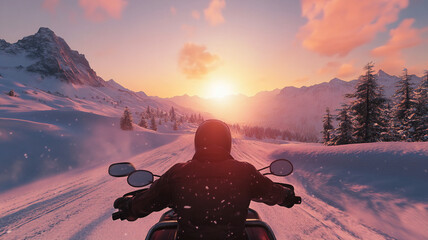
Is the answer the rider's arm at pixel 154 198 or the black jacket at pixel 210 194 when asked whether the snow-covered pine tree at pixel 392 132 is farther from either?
the rider's arm at pixel 154 198

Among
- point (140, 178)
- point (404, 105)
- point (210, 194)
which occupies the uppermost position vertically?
point (404, 105)

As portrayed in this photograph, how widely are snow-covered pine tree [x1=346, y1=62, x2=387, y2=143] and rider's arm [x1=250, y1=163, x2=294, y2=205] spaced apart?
23.5m

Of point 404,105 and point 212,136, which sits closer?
point 212,136

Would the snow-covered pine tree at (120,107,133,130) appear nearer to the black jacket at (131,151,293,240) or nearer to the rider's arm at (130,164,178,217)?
the rider's arm at (130,164,178,217)

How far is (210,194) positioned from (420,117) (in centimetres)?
2820

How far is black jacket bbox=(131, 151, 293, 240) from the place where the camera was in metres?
1.57

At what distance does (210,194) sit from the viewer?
1573 millimetres

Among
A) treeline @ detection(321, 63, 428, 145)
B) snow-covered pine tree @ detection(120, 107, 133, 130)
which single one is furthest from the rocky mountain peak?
treeline @ detection(321, 63, 428, 145)

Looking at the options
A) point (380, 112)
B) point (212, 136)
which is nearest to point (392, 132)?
point (380, 112)

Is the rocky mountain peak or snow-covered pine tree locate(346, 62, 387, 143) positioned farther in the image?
the rocky mountain peak

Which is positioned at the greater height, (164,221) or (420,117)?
(420,117)

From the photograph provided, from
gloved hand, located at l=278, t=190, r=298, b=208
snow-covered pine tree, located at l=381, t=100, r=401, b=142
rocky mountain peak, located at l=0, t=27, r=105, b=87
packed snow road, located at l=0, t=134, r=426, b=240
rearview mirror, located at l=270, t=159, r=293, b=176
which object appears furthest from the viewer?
rocky mountain peak, located at l=0, t=27, r=105, b=87

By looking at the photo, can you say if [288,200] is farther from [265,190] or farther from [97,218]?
[97,218]

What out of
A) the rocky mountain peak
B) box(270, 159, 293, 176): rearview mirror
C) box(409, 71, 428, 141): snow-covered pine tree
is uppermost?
the rocky mountain peak
